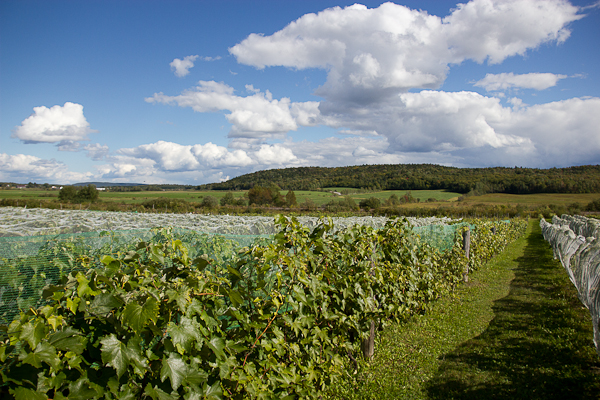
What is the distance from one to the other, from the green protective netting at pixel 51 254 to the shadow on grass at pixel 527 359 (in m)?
2.73

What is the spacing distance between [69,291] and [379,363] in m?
3.50

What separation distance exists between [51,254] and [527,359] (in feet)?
17.9

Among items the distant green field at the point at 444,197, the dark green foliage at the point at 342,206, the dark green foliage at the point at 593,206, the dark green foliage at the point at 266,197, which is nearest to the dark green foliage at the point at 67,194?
the distant green field at the point at 444,197

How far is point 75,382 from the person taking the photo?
127cm

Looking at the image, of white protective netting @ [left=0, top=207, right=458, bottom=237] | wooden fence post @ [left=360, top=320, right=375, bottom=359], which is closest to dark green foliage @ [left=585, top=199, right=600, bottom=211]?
white protective netting @ [left=0, top=207, right=458, bottom=237]

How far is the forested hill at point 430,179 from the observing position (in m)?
72.9

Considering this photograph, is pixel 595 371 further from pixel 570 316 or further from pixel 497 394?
pixel 570 316

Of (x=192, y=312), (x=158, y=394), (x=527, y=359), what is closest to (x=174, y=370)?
(x=158, y=394)

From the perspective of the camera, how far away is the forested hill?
72.9 m

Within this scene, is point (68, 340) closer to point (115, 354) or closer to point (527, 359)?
point (115, 354)

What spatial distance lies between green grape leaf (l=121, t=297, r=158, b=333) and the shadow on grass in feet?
10.2

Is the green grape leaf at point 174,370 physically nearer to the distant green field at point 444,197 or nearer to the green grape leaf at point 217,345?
the green grape leaf at point 217,345

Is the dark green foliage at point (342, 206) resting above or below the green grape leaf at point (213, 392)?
below

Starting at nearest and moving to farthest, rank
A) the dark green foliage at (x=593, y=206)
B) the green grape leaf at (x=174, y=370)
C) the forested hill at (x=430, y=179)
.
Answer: the green grape leaf at (x=174, y=370)
the dark green foliage at (x=593, y=206)
the forested hill at (x=430, y=179)
